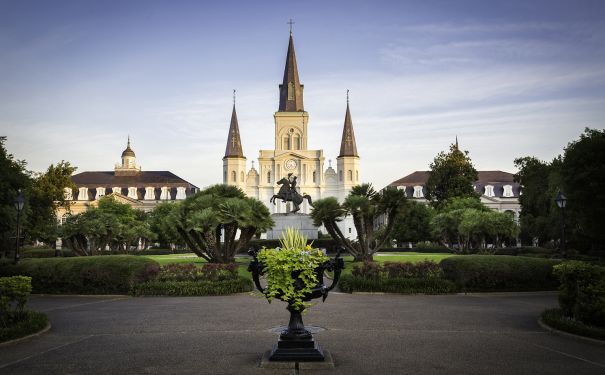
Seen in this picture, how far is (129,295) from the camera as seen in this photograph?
20578mm

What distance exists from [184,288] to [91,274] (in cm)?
356

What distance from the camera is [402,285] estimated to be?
20938 mm

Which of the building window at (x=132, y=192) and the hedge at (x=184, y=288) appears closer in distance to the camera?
the hedge at (x=184, y=288)

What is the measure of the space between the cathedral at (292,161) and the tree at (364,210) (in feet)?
224

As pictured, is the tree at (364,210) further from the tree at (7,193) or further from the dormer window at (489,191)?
the dormer window at (489,191)

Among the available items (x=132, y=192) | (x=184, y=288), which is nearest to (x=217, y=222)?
(x=184, y=288)

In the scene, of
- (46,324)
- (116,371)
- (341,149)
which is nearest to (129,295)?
(46,324)

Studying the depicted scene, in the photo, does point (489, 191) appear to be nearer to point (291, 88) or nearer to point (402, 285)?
point (291, 88)

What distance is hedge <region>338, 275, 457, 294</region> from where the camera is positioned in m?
20.8

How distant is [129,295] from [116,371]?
12007 millimetres

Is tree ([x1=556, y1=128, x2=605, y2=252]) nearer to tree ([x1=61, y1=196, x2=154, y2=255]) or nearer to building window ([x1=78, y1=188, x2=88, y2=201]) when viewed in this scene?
tree ([x1=61, y1=196, x2=154, y2=255])

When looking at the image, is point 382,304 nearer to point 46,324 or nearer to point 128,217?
point 46,324

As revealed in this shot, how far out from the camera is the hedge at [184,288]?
67.1 feet

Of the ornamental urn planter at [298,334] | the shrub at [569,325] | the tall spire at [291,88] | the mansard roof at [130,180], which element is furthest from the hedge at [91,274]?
the mansard roof at [130,180]
